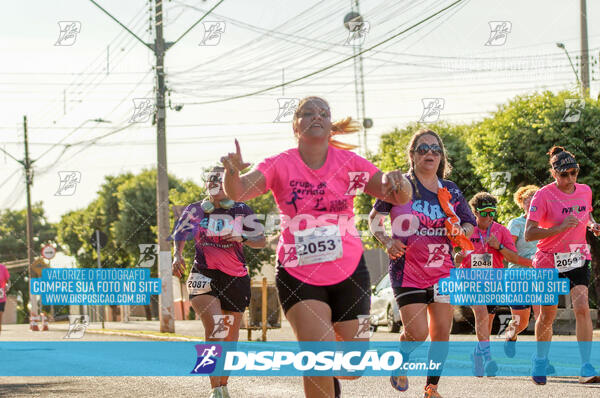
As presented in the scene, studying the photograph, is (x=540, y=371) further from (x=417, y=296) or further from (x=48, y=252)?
(x=48, y=252)

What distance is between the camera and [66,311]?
8819 cm

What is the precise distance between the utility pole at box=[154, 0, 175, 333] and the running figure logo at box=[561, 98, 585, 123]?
911cm

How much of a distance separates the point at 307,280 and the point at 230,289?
2.86m

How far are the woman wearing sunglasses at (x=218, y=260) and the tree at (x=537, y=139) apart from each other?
14.5 metres

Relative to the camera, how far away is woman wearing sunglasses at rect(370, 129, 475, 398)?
701cm

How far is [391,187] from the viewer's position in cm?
525

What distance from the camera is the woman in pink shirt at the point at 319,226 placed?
5.20 m

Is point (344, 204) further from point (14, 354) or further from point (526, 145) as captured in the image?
point (526, 145)

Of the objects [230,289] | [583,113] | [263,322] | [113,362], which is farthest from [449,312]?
[583,113]

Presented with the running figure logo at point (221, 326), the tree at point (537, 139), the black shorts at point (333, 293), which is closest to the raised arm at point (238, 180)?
the black shorts at point (333, 293)

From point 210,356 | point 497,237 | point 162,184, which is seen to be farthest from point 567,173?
point 162,184

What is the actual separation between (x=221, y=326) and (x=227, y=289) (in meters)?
0.33

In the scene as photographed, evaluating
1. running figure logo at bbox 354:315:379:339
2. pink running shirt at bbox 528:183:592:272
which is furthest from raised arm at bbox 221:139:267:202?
Answer: pink running shirt at bbox 528:183:592:272

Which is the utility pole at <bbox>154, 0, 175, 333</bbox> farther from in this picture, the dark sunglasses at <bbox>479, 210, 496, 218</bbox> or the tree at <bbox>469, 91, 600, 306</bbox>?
the dark sunglasses at <bbox>479, 210, 496, 218</bbox>
